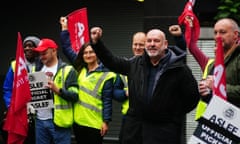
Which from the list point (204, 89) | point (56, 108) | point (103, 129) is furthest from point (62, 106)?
point (204, 89)

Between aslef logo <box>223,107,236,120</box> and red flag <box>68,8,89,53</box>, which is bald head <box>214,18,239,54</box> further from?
red flag <box>68,8,89,53</box>

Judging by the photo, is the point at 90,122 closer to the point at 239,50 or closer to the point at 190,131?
the point at 190,131

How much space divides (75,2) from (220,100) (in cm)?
779

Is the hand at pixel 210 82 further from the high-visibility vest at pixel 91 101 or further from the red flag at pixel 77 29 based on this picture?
the red flag at pixel 77 29

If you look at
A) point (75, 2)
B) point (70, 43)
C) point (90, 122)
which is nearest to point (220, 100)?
point (90, 122)

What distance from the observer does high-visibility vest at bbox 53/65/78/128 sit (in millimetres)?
8643

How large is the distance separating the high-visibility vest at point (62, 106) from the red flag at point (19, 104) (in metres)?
0.39

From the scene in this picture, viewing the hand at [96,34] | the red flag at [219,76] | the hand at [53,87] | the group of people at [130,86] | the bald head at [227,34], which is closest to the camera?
the red flag at [219,76]

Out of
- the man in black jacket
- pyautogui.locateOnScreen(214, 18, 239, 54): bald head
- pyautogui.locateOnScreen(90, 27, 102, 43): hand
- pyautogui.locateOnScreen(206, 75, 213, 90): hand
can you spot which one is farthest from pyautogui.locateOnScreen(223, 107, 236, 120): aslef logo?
pyautogui.locateOnScreen(90, 27, 102, 43): hand

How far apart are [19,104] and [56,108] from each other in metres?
0.49

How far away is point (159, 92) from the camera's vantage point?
21.8 ft

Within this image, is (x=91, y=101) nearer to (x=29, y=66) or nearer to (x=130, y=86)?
(x=29, y=66)

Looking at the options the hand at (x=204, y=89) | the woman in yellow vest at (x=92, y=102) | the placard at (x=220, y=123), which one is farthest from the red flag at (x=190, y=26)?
the placard at (x=220, y=123)

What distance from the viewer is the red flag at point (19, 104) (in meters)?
8.64
